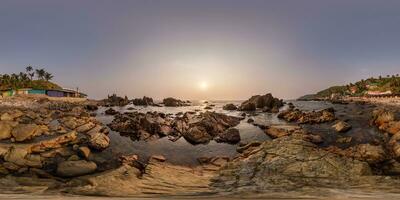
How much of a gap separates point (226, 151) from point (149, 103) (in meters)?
100

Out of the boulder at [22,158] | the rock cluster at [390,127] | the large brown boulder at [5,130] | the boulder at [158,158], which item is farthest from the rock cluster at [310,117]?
the large brown boulder at [5,130]

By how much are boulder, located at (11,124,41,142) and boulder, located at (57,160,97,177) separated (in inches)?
448

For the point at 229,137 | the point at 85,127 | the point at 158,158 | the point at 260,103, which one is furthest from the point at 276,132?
the point at 260,103

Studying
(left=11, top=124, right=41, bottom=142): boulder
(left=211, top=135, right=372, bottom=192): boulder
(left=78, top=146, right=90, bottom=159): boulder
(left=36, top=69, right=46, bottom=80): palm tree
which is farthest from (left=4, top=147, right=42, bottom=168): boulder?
(left=36, top=69, right=46, bottom=80): palm tree

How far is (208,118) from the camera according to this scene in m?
46.4

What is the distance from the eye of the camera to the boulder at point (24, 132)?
106 feet

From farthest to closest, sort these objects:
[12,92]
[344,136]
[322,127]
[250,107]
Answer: [12,92]
[250,107]
[322,127]
[344,136]

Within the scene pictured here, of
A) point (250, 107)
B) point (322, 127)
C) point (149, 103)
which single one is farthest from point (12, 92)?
point (322, 127)

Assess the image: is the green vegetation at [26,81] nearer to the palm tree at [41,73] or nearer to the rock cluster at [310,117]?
the palm tree at [41,73]

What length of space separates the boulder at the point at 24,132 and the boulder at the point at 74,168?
448 inches

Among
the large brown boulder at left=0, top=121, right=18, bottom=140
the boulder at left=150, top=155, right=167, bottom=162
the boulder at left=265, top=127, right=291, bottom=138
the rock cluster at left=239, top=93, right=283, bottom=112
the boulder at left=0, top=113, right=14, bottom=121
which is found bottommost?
the boulder at left=150, top=155, right=167, bottom=162

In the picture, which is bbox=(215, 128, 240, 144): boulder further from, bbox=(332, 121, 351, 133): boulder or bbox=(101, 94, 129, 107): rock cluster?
bbox=(101, 94, 129, 107): rock cluster

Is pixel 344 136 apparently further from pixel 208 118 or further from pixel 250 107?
pixel 250 107

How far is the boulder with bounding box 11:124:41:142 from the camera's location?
32406mm
